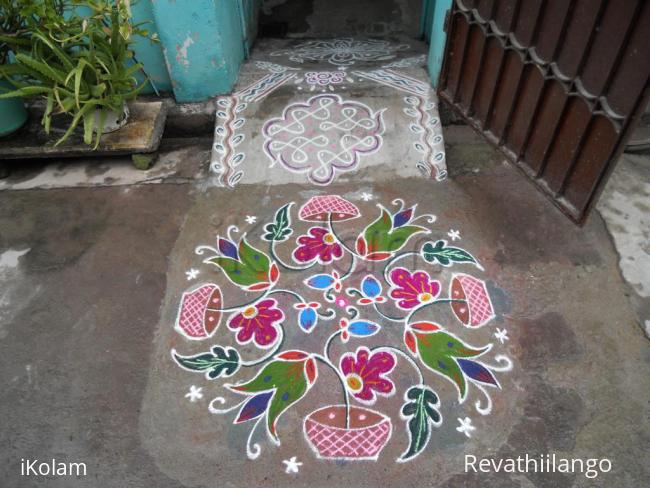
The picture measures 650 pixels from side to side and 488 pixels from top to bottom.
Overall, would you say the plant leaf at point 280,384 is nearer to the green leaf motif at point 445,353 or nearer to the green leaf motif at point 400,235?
the green leaf motif at point 445,353

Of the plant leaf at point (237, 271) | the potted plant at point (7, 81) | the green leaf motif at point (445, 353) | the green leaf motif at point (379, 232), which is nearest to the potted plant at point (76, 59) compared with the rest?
the potted plant at point (7, 81)

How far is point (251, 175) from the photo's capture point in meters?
2.75

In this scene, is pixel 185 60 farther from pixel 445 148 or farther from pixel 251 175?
pixel 445 148

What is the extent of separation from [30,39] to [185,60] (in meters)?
0.82

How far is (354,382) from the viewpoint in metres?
1.84

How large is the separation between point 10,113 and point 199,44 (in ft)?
3.88

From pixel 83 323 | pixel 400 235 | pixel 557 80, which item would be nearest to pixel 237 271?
pixel 83 323

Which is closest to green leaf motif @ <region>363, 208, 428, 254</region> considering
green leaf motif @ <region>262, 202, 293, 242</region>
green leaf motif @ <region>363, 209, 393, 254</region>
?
green leaf motif @ <region>363, 209, 393, 254</region>

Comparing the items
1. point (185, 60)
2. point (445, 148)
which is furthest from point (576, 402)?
point (185, 60)

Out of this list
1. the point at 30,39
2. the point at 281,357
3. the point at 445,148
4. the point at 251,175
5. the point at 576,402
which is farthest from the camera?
the point at 445,148

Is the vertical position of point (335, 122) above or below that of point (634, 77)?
below

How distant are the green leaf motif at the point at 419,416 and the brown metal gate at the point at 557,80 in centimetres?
100

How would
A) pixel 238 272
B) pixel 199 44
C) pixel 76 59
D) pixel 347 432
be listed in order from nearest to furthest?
pixel 347 432 < pixel 238 272 < pixel 76 59 < pixel 199 44

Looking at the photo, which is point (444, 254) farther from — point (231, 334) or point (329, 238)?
point (231, 334)
